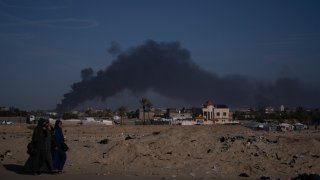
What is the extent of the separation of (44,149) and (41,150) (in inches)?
3.6

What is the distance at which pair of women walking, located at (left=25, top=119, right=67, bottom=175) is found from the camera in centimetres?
1583

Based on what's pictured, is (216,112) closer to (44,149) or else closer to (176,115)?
(176,115)

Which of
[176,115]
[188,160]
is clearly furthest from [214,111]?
[188,160]

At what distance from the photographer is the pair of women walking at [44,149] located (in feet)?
51.9

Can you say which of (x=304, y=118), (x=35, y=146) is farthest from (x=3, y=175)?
(x=304, y=118)

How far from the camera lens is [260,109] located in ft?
577

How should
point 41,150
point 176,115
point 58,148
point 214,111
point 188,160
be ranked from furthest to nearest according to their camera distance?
point 176,115 < point 214,111 < point 188,160 < point 58,148 < point 41,150

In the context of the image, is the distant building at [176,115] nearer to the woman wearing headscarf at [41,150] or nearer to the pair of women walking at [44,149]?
the pair of women walking at [44,149]

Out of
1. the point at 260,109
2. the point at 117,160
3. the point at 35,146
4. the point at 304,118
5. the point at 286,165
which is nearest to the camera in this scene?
the point at 35,146

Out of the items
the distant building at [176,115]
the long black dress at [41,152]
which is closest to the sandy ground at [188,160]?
the long black dress at [41,152]

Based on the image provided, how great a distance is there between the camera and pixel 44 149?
15820 mm

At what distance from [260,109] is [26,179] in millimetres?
165512

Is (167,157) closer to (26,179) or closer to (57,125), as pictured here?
(57,125)

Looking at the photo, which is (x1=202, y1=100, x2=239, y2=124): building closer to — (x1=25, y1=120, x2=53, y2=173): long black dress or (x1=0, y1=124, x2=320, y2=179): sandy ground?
(x1=0, y1=124, x2=320, y2=179): sandy ground
